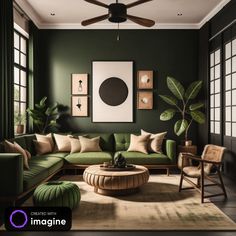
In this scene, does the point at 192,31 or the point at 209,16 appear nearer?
the point at 209,16

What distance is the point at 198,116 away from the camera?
5.73m

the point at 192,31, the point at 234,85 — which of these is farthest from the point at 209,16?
the point at 234,85

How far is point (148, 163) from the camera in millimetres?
5145

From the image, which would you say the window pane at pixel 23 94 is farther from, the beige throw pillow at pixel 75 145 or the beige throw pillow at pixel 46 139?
the beige throw pillow at pixel 75 145

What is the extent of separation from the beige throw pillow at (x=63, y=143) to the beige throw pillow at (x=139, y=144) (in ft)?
3.97

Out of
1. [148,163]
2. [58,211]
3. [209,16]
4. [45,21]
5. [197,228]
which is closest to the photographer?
[58,211]

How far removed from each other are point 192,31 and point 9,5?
389 centimetres

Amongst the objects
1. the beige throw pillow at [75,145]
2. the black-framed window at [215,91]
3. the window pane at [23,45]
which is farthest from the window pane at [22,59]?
the black-framed window at [215,91]

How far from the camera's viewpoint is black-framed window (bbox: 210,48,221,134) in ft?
17.8

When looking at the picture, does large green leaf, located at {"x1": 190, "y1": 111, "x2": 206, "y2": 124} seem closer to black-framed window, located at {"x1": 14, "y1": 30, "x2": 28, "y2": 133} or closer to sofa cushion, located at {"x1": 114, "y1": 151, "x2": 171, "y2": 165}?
sofa cushion, located at {"x1": 114, "y1": 151, "x2": 171, "y2": 165}

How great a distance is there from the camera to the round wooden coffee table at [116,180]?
12.0 ft

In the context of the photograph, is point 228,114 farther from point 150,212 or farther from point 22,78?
point 22,78

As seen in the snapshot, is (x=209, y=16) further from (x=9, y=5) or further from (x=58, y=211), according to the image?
(x=58, y=211)

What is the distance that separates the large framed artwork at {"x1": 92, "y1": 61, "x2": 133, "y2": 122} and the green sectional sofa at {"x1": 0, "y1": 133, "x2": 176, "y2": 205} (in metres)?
0.55
